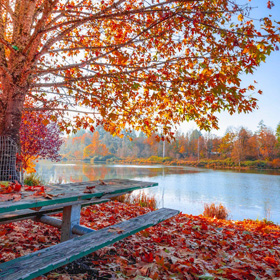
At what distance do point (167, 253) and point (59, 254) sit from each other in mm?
1373

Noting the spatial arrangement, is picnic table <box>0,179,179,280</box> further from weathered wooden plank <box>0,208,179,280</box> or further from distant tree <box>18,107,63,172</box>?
distant tree <box>18,107,63,172</box>

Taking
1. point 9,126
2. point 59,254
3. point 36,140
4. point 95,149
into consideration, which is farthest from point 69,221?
point 95,149

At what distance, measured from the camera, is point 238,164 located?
36.0 m

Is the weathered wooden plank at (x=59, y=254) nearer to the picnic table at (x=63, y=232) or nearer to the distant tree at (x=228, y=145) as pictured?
the picnic table at (x=63, y=232)

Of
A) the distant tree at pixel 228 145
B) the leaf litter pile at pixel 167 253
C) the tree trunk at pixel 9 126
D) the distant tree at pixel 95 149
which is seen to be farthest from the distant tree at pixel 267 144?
the tree trunk at pixel 9 126

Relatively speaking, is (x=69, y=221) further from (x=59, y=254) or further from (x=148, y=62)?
(x=148, y=62)

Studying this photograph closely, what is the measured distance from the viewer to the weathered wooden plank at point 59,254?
133 cm

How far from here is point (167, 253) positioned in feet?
8.16

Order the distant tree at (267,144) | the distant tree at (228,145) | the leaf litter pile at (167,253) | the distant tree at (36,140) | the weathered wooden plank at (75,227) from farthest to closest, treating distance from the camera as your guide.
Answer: the distant tree at (228,145) < the distant tree at (267,144) < the distant tree at (36,140) < the weathered wooden plank at (75,227) < the leaf litter pile at (167,253)

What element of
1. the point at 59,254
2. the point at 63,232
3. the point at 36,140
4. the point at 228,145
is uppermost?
the point at 228,145

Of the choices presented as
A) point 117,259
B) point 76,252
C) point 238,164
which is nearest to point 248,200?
point 117,259

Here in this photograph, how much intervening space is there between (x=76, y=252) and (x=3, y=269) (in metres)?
0.46

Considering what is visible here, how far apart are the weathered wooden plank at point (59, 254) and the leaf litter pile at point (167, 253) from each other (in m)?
0.31

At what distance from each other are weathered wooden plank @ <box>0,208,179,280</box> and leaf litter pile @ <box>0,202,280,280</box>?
0.31 m
